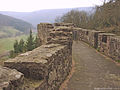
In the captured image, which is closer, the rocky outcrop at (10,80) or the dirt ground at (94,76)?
the rocky outcrop at (10,80)

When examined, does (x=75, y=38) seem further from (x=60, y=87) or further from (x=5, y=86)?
(x=5, y=86)

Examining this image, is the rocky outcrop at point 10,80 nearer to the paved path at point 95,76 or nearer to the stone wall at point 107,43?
the paved path at point 95,76

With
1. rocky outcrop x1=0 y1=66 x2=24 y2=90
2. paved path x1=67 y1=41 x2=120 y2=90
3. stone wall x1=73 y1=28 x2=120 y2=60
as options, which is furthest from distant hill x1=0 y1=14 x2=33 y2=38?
rocky outcrop x1=0 y1=66 x2=24 y2=90

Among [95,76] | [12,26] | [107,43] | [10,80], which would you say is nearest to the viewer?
[10,80]

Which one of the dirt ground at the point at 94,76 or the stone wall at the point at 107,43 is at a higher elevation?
the stone wall at the point at 107,43

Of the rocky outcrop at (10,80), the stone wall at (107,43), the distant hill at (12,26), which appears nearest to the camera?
the rocky outcrop at (10,80)

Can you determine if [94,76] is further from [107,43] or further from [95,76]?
[107,43]

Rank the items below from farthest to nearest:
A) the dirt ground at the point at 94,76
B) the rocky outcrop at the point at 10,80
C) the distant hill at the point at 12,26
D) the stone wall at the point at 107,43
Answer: the distant hill at the point at 12,26 → the stone wall at the point at 107,43 → the dirt ground at the point at 94,76 → the rocky outcrop at the point at 10,80

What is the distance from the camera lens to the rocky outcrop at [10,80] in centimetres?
229

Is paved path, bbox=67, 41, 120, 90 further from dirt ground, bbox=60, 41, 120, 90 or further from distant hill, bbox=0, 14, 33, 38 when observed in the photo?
distant hill, bbox=0, 14, 33, 38

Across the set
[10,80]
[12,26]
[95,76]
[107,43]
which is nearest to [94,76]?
[95,76]

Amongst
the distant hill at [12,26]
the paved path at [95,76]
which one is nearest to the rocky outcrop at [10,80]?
the paved path at [95,76]

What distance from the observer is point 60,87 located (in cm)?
495

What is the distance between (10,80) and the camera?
8.02 feet
